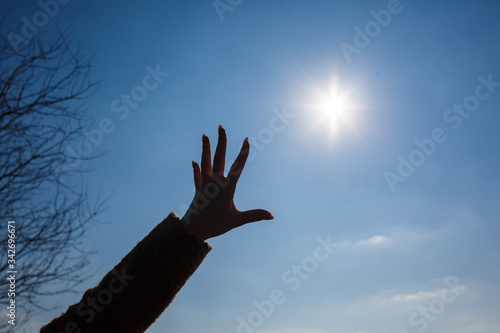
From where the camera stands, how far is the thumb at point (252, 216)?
1507mm

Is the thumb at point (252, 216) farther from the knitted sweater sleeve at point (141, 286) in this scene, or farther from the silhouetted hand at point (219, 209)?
the knitted sweater sleeve at point (141, 286)

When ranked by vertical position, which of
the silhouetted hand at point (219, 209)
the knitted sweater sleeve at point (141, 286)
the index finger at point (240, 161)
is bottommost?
the knitted sweater sleeve at point (141, 286)

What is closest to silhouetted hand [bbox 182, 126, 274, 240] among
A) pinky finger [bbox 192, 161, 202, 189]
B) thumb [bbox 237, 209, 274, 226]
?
thumb [bbox 237, 209, 274, 226]

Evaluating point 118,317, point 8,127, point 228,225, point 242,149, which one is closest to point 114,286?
point 118,317

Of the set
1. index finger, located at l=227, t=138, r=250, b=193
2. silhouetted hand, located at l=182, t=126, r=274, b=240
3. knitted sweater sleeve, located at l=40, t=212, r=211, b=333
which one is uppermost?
index finger, located at l=227, t=138, r=250, b=193

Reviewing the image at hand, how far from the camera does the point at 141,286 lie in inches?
55.4

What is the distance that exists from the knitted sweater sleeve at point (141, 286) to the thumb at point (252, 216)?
0.65 feet

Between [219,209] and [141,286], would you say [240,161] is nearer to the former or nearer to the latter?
[219,209]

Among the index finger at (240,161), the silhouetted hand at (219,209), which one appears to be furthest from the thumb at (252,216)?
the index finger at (240,161)

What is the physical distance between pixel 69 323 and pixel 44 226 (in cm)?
303

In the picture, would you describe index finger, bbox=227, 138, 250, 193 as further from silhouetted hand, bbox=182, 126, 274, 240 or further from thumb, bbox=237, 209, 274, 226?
thumb, bbox=237, 209, 274, 226

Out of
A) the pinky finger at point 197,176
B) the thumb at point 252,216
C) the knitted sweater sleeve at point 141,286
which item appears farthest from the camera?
the pinky finger at point 197,176

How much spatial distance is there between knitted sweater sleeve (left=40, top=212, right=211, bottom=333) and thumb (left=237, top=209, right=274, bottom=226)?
20cm

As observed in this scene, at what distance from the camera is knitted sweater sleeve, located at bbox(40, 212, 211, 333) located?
1.37m
